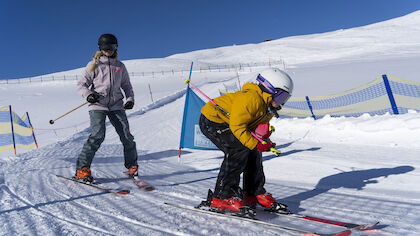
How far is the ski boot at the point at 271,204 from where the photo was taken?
3074 millimetres

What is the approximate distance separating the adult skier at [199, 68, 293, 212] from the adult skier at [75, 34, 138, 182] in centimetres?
182

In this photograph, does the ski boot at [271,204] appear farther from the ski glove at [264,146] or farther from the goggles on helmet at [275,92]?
the goggles on helmet at [275,92]

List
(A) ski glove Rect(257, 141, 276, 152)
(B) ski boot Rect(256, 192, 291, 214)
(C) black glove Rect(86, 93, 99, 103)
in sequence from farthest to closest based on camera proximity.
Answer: (C) black glove Rect(86, 93, 99, 103) → (B) ski boot Rect(256, 192, 291, 214) → (A) ski glove Rect(257, 141, 276, 152)

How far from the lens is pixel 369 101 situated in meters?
8.71

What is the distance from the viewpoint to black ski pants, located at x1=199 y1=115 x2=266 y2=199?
311cm

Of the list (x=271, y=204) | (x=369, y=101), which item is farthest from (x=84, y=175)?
(x=369, y=101)

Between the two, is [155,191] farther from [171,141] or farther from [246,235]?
[171,141]

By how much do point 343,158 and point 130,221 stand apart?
14.3ft

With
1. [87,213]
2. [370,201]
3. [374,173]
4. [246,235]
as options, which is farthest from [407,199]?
[87,213]

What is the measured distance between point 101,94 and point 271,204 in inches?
113

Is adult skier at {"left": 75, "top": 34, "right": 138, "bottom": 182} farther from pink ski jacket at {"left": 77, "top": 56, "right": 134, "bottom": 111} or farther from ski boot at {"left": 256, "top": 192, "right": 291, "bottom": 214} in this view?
ski boot at {"left": 256, "top": 192, "right": 291, "bottom": 214}

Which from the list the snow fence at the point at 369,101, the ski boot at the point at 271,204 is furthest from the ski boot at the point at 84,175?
the snow fence at the point at 369,101

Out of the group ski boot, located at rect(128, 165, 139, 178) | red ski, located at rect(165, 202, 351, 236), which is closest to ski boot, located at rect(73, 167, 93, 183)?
ski boot, located at rect(128, 165, 139, 178)

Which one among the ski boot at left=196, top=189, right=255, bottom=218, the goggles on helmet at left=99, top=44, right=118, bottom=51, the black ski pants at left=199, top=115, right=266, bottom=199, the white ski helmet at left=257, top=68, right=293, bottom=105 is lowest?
the ski boot at left=196, top=189, right=255, bottom=218
